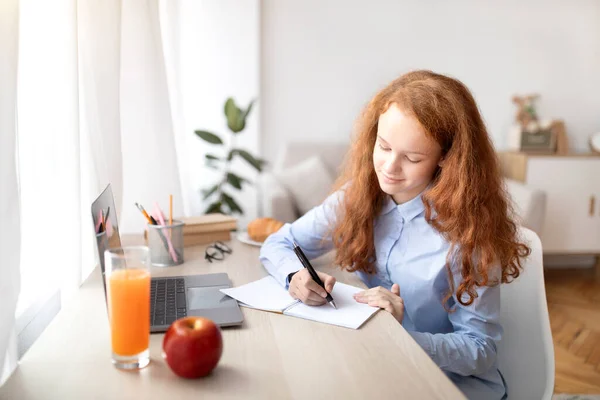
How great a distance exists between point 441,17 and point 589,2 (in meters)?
1.03

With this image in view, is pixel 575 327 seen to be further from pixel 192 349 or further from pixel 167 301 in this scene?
pixel 192 349

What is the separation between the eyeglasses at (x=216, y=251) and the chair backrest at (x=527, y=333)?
0.69 metres

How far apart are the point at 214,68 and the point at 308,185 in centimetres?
101

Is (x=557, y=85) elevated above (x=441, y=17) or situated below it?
below

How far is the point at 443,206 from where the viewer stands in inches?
48.7

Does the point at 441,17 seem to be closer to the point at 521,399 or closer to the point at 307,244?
the point at 307,244

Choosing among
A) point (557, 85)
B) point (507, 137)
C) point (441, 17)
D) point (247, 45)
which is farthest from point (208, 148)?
point (557, 85)

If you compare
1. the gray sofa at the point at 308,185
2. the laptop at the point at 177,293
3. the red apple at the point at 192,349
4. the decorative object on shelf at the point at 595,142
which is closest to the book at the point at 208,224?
the laptop at the point at 177,293

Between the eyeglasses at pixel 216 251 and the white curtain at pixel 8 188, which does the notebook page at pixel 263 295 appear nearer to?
the eyeglasses at pixel 216 251

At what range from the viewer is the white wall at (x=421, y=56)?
384cm

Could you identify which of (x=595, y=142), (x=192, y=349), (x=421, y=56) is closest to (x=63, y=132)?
(x=192, y=349)

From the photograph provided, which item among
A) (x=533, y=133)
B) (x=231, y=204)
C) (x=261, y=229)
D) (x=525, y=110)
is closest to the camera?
(x=261, y=229)

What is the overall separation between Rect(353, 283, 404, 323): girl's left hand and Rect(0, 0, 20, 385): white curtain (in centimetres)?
62

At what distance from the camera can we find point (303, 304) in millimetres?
1161
